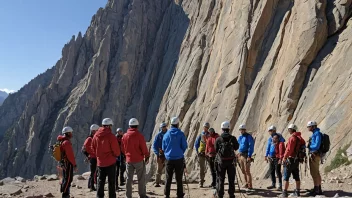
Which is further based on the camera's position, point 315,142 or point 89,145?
point 89,145

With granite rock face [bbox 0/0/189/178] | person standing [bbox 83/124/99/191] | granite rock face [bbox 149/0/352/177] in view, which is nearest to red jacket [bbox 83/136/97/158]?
person standing [bbox 83/124/99/191]

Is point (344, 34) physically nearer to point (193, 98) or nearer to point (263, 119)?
point (263, 119)

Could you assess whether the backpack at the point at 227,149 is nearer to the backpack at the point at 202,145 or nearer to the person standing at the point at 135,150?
the person standing at the point at 135,150

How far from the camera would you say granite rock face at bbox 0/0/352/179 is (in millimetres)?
19641

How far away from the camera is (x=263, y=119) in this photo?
21.8 meters

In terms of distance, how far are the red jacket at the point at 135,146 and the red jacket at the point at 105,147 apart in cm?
48

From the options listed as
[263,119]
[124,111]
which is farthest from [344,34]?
[124,111]

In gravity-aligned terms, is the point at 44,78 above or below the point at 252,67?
above

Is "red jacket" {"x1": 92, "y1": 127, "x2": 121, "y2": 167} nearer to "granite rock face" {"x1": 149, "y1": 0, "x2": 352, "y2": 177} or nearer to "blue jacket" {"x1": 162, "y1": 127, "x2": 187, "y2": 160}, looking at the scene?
"blue jacket" {"x1": 162, "y1": 127, "x2": 187, "y2": 160}

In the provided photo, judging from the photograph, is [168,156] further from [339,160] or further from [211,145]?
[339,160]

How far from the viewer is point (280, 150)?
13031 millimetres

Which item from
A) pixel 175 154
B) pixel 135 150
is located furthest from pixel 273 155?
pixel 135 150

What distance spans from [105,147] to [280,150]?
258 inches

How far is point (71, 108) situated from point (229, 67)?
5101cm
